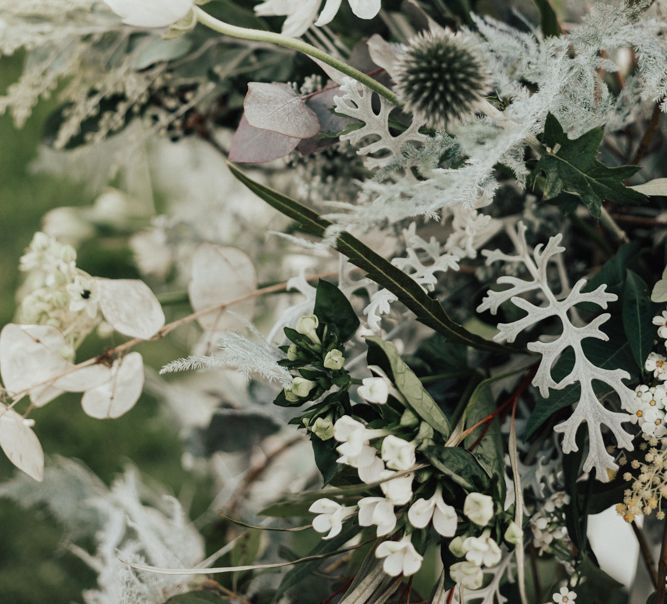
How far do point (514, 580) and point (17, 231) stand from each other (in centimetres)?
96

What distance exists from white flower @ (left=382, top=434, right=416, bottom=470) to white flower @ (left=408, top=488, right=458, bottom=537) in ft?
0.07

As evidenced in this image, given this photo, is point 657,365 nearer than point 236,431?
Yes

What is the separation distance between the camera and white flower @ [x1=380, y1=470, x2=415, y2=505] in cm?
30

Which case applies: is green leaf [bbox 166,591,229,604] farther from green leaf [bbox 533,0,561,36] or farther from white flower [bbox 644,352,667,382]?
green leaf [bbox 533,0,561,36]

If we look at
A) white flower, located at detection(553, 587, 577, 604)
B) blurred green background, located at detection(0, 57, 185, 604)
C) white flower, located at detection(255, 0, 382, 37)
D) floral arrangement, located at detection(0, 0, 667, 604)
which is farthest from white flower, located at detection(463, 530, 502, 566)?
blurred green background, located at detection(0, 57, 185, 604)

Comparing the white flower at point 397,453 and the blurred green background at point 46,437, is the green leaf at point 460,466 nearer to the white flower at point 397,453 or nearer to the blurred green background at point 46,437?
the white flower at point 397,453

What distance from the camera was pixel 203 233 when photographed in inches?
26.3

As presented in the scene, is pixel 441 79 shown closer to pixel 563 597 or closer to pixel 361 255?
pixel 361 255

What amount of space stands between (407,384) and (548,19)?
23 cm

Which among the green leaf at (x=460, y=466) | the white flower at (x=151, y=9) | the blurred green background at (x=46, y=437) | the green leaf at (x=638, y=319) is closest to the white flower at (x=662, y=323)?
the green leaf at (x=638, y=319)

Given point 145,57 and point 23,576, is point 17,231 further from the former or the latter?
point 145,57

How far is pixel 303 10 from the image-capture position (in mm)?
336

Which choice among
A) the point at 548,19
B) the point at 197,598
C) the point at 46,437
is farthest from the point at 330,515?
the point at 46,437

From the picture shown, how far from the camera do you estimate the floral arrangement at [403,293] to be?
1.03ft
